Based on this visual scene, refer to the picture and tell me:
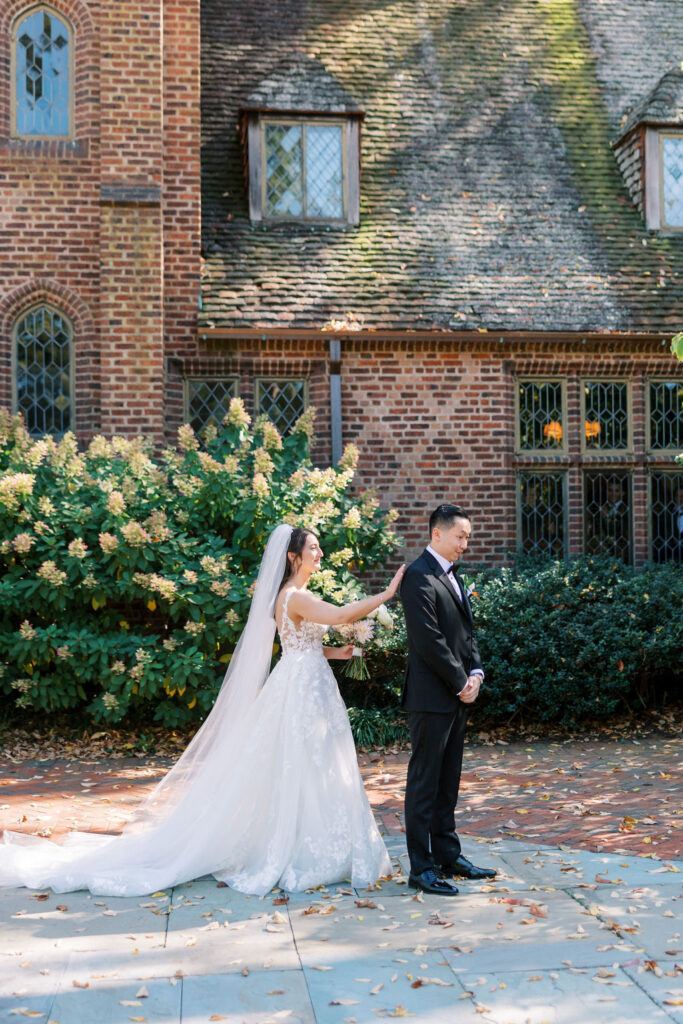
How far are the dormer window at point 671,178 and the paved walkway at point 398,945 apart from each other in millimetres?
8389

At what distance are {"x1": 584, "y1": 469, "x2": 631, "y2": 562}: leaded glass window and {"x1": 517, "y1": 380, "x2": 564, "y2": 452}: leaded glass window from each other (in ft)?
1.97

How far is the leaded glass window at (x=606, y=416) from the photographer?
12039mm

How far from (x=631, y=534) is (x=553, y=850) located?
6.51 metres

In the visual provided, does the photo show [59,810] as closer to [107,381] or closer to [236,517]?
[236,517]

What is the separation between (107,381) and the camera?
11086mm

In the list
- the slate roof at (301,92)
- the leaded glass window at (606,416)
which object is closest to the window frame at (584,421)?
the leaded glass window at (606,416)

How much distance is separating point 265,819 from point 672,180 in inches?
401

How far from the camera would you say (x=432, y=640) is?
212 inches

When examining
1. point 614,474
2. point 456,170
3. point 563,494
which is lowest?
Answer: point 563,494

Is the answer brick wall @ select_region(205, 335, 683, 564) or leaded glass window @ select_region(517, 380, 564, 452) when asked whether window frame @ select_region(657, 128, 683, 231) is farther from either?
leaded glass window @ select_region(517, 380, 564, 452)

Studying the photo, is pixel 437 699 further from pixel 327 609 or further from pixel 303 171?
pixel 303 171

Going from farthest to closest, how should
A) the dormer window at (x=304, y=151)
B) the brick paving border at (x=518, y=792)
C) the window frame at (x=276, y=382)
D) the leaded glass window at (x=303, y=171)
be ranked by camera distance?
the leaded glass window at (x=303, y=171) < the dormer window at (x=304, y=151) < the window frame at (x=276, y=382) < the brick paving border at (x=518, y=792)

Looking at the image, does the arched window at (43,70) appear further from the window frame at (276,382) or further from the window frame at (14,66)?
the window frame at (276,382)

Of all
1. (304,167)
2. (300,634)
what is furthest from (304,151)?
(300,634)
